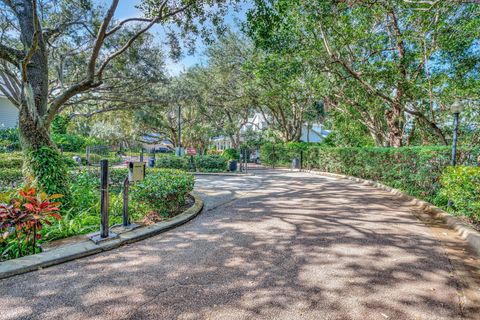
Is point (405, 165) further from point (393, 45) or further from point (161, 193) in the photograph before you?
point (161, 193)

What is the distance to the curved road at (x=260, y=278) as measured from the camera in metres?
2.27

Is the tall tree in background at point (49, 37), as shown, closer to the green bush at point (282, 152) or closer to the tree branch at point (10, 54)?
the tree branch at point (10, 54)

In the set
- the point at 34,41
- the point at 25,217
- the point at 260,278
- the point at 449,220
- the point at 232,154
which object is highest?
the point at 34,41

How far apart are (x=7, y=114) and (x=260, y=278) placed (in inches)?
877

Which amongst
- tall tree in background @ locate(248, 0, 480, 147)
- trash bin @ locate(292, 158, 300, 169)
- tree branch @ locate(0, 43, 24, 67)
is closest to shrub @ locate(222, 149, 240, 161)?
trash bin @ locate(292, 158, 300, 169)

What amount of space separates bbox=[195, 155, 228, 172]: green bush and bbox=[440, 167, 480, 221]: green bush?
1161 cm

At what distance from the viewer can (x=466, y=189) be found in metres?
4.54

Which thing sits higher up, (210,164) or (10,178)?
(210,164)

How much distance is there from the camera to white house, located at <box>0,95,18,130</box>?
1711cm

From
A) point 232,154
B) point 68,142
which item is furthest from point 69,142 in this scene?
point 232,154

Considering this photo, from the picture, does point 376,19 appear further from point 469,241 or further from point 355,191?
point 469,241

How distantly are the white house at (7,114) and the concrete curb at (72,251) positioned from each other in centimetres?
1923

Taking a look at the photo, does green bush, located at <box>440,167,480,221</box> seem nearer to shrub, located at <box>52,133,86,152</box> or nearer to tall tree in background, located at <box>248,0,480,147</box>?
tall tree in background, located at <box>248,0,480,147</box>

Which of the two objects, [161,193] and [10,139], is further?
[10,139]
